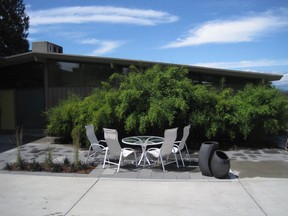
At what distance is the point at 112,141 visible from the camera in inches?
307

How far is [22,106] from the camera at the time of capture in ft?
51.6

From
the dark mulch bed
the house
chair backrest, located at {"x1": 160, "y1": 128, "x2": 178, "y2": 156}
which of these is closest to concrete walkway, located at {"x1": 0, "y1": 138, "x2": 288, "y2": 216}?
the dark mulch bed

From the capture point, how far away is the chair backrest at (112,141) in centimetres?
775

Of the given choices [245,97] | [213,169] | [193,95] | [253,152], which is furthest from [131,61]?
[213,169]

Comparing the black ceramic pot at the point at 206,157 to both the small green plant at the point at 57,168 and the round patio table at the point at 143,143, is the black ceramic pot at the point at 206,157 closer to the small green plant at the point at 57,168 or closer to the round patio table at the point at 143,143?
the round patio table at the point at 143,143

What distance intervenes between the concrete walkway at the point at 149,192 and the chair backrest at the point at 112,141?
0.43 m

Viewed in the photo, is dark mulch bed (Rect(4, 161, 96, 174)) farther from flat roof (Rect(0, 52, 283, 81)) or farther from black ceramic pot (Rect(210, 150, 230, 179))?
flat roof (Rect(0, 52, 283, 81))

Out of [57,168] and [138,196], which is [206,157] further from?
[57,168]

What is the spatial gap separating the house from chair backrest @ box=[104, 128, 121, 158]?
17.9 feet

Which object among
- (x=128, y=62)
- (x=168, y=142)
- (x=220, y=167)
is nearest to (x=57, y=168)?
(x=168, y=142)

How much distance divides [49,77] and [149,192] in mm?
9833

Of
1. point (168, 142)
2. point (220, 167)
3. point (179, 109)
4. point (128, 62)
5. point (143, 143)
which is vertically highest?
point (128, 62)

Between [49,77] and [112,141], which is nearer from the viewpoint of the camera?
[112,141]

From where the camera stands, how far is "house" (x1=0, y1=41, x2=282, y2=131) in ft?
44.8
